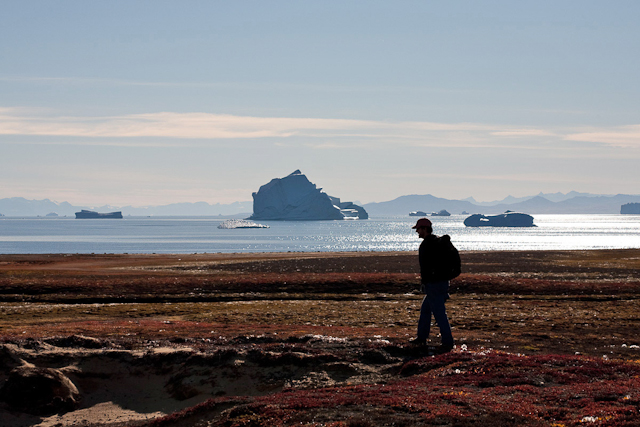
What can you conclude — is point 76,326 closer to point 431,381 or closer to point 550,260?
point 431,381

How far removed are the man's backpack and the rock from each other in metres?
10.3

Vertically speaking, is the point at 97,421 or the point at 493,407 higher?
the point at 493,407

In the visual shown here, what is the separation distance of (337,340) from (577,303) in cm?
2060

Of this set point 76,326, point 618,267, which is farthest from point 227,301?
point 618,267

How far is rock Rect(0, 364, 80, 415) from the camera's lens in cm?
1266

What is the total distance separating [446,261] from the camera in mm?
15664

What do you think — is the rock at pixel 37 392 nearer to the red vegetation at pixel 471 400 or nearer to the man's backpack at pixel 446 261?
the red vegetation at pixel 471 400

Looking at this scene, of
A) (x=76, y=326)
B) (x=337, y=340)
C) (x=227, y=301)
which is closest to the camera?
(x=337, y=340)

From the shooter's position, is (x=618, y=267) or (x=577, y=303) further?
(x=618, y=267)

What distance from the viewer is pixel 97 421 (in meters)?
12.5

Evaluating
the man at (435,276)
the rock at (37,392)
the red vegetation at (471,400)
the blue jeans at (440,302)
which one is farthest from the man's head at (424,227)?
the rock at (37,392)

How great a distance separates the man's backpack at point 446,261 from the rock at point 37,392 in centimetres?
1028

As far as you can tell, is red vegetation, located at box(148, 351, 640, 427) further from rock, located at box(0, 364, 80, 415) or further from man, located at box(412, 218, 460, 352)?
rock, located at box(0, 364, 80, 415)

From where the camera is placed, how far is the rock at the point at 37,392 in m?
12.7
